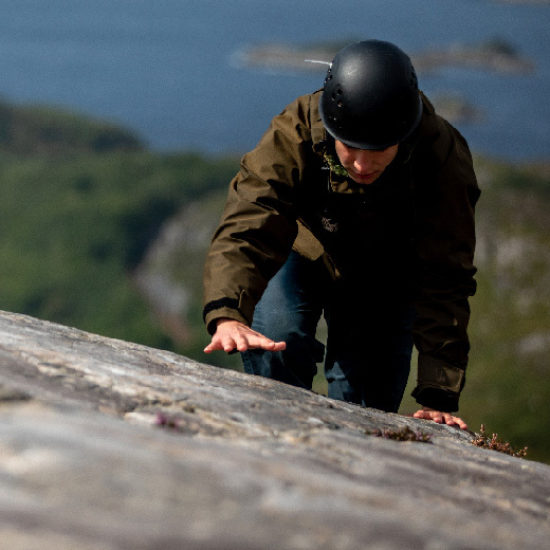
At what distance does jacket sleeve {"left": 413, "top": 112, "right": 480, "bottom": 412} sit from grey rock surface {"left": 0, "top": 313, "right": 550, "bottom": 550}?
142cm

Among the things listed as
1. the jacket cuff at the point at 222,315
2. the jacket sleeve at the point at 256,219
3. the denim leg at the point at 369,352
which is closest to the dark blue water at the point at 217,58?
the denim leg at the point at 369,352

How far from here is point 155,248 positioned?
226 feet

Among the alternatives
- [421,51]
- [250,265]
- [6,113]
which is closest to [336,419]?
[250,265]

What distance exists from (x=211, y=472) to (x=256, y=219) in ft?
9.18

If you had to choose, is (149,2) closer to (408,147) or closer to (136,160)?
(136,160)

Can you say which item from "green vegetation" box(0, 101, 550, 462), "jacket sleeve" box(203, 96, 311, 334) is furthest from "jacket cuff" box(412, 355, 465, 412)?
"green vegetation" box(0, 101, 550, 462)

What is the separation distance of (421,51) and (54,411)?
4978 inches

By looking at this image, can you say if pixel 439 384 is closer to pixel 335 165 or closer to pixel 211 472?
pixel 335 165

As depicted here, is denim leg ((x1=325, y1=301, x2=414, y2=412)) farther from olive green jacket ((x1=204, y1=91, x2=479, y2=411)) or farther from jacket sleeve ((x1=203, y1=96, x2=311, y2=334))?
jacket sleeve ((x1=203, y1=96, x2=311, y2=334))

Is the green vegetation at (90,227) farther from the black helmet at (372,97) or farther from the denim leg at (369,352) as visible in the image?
the black helmet at (372,97)

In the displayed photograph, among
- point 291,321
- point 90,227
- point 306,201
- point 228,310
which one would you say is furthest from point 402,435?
point 90,227

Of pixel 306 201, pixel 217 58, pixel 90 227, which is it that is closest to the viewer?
pixel 306 201

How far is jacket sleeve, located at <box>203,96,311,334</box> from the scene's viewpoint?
222 inches

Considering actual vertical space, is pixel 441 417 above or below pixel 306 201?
below
